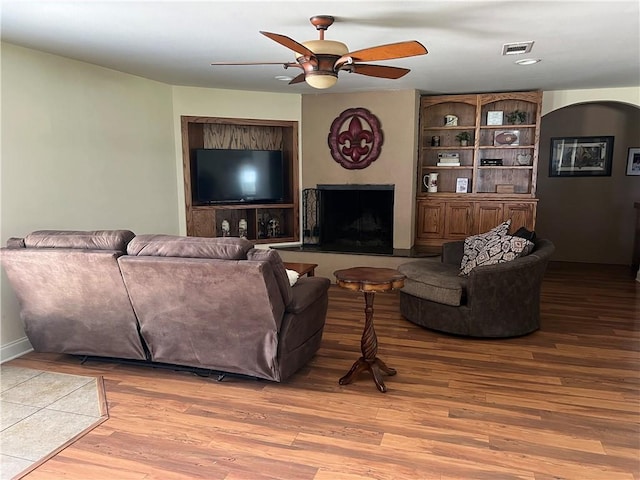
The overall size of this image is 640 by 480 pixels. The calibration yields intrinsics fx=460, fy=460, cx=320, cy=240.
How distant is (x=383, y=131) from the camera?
5.76 m

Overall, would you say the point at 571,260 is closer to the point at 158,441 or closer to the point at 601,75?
the point at 601,75

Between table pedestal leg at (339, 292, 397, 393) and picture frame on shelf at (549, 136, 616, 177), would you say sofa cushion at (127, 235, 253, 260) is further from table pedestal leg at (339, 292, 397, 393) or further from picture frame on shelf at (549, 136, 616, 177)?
picture frame on shelf at (549, 136, 616, 177)

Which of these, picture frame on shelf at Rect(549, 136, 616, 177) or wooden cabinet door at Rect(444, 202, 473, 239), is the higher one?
picture frame on shelf at Rect(549, 136, 616, 177)

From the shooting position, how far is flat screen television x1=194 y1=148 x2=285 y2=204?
18.7 ft

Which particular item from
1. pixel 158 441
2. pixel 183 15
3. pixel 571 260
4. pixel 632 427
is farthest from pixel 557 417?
pixel 571 260

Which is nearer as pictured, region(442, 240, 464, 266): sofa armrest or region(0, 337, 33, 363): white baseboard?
region(0, 337, 33, 363): white baseboard

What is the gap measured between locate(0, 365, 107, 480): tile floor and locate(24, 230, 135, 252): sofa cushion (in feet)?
3.01

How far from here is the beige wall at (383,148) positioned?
5.68 m

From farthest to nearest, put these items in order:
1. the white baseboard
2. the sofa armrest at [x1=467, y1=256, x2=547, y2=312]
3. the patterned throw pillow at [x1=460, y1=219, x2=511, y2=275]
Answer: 1. the patterned throw pillow at [x1=460, y1=219, x2=511, y2=275]
2. the sofa armrest at [x1=467, y1=256, x2=547, y2=312]
3. the white baseboard

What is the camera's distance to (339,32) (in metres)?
3.25

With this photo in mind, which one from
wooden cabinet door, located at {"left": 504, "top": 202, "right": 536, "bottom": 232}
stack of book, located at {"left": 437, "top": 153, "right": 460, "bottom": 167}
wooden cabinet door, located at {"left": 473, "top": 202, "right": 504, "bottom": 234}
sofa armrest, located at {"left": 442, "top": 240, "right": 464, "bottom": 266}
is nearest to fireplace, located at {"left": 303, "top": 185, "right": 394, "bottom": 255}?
stack of book, located at {"left": 437, "top": 153, "right": 460, "bottom": 167}

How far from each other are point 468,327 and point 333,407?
1.60 m

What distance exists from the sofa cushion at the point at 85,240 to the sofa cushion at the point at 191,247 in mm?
98

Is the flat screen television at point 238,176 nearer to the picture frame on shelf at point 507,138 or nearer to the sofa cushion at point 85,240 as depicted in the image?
the sofa cushion at point 85,240
